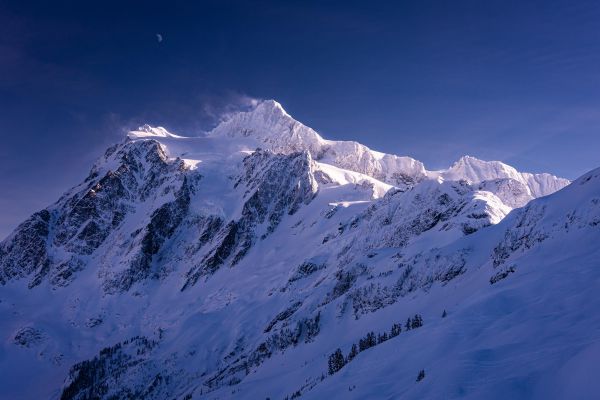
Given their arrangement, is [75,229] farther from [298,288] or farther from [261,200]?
[298,288]

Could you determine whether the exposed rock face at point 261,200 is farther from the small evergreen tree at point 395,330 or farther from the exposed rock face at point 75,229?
the small evergreen tree at point 395,330

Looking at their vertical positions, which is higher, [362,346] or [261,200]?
[261,200]

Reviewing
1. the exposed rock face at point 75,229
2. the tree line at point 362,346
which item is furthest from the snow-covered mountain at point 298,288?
the exposed rock face at point 75,229

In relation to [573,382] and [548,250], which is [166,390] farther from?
[573,382]

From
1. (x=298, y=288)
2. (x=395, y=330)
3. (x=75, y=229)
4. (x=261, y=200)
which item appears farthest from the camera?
(x=75, y=229)

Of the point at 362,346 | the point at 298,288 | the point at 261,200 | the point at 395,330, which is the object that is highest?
the point at 261,200

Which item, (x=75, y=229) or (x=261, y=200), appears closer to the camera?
(x=261, y=200)

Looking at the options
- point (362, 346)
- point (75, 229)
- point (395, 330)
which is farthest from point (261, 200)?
point (395, 330)

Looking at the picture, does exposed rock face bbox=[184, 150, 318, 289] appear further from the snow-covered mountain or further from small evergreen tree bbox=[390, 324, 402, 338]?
small evergreen tree bbox=[390, 324, 402, 338]
